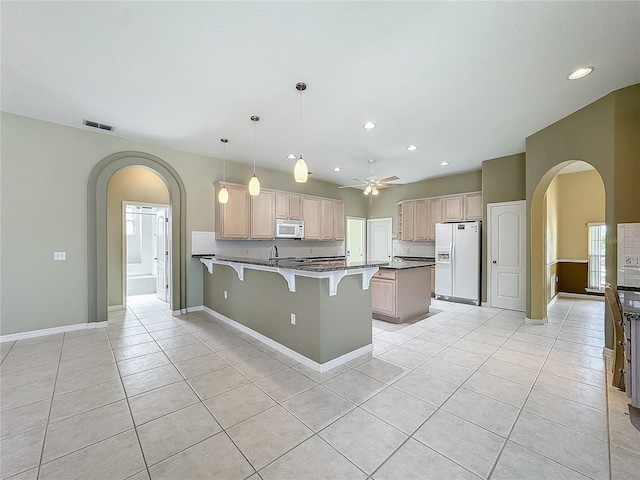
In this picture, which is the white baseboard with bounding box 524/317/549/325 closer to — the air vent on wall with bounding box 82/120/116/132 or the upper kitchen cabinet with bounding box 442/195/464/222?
the upper kitchen cabinet with bounding box 442/195/464/222

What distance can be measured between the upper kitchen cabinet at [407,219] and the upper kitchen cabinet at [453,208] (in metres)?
0.85

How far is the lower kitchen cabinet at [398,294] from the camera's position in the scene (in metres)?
4.32

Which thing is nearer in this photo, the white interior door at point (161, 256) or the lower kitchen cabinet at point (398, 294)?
the lower kitchen cabinet at point (398, 294)

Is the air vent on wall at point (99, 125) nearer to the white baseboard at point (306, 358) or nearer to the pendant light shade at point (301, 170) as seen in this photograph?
the pendant light shade at point (301, 170)

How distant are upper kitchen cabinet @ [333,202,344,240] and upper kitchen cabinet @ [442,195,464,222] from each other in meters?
2.55

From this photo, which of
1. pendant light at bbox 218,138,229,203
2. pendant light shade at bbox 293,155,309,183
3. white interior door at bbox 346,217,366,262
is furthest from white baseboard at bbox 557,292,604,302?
pendant light at bbox 218,138,229,203

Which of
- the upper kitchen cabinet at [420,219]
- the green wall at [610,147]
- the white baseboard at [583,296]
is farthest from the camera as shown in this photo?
the upper kitchen cabinet at [420,219]

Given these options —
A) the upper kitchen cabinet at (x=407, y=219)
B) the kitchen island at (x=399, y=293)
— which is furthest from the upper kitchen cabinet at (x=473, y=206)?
the kitchen island at (x=399, y=293)

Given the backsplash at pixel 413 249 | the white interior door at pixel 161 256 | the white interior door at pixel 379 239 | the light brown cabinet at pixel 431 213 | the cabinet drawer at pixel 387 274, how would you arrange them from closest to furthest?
the cabinet drawer at pixel 387 274 → the white interior door at pixel 161 256 → the light brown cabinet at pixel 431 213 → the backsplash at pixel 413 249 → the white interior door at pixel 379 239

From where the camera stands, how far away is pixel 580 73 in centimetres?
262

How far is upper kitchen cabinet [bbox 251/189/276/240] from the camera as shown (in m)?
5.53

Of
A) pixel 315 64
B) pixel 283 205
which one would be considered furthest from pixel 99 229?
pixel 315 64

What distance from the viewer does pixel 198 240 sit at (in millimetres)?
5109

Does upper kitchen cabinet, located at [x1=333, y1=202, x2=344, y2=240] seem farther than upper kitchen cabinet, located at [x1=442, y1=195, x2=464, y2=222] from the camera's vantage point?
Yes
